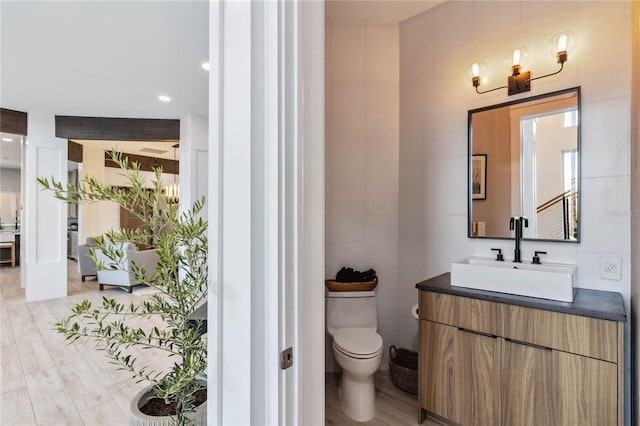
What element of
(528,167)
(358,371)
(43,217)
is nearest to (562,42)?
Answer: (528,167)

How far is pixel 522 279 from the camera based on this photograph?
1.61 metres

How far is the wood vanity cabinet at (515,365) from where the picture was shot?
1362mm

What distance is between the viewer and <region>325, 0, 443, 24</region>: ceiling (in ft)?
7.58

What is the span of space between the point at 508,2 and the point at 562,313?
193cm

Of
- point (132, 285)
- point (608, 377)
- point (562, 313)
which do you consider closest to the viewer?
point (608, 377)

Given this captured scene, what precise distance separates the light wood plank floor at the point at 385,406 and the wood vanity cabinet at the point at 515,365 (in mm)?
160

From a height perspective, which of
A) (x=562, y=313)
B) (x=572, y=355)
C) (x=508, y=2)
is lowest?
(x=572, y=355)

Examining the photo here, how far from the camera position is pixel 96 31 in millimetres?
2402

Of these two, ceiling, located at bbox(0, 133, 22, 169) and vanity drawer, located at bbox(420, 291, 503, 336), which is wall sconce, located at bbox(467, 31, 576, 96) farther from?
ceiling, located at bbox(0, 133, 22, 169)

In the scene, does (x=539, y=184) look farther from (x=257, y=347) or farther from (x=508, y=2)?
(x=257, y=347)

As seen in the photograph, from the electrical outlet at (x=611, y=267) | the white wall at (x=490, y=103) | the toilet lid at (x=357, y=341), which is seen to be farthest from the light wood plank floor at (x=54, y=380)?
the electrical outlet at (x=611, y=267)

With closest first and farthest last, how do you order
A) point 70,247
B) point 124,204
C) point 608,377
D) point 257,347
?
1. point 257,347
2. point 124,204
3. point 608,377
4. point 70,247

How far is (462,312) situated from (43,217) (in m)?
5.46

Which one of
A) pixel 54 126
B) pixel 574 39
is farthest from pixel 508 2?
pixel 54 126
